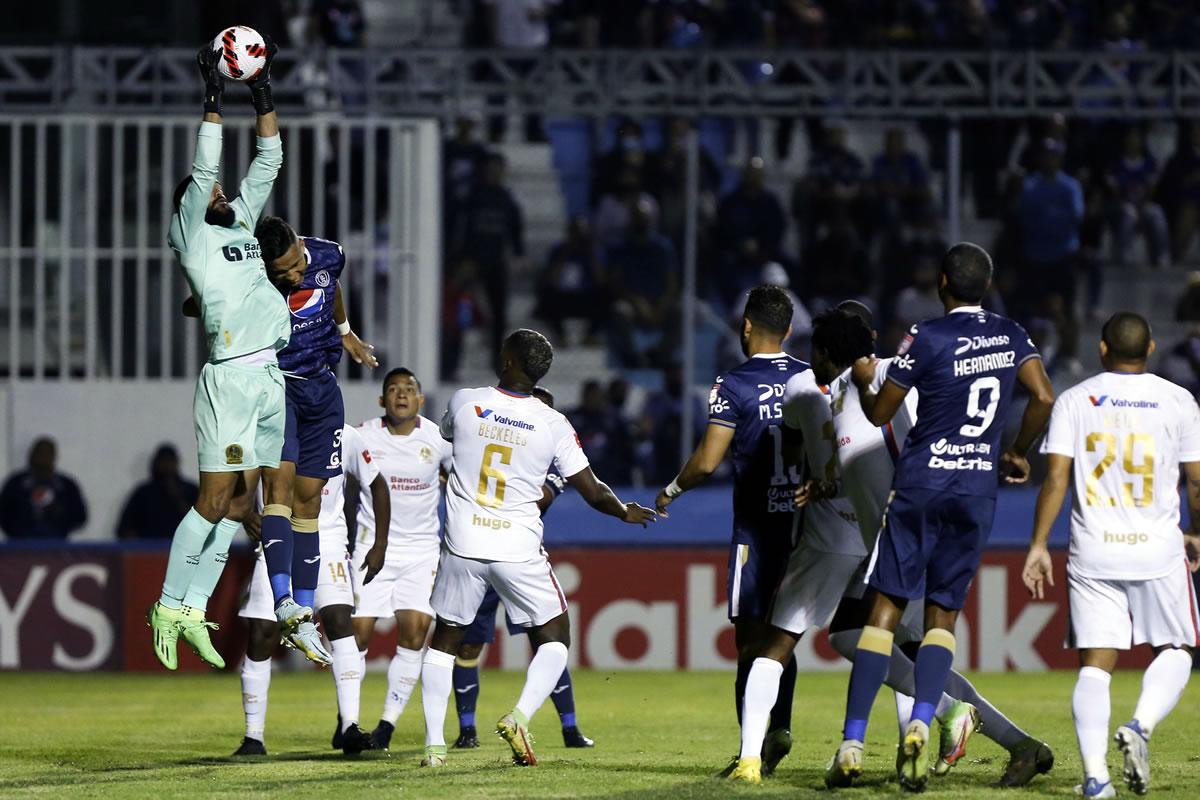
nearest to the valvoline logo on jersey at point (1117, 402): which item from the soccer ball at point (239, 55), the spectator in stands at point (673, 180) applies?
the soccer ball at point (239, 55)

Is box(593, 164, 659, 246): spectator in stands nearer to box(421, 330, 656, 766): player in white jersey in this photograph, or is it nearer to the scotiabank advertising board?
the scotiabank advertising board

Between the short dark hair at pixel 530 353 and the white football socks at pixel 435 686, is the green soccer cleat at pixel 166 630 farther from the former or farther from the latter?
the short dark hair at pixel 530 353

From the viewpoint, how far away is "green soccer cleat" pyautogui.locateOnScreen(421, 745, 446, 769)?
9031 mm

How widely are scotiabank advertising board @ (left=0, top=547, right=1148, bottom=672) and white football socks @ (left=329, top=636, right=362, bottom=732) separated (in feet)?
20.0

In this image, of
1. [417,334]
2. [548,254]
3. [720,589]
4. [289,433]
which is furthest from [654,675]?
[289,433]

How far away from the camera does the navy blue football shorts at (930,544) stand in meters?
7.82

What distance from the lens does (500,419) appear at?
8.89 m

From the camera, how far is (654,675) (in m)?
16.0

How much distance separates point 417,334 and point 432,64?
2496mm

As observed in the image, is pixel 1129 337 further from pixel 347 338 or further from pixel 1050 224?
pixel 1050 224

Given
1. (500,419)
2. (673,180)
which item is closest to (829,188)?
(673,180)

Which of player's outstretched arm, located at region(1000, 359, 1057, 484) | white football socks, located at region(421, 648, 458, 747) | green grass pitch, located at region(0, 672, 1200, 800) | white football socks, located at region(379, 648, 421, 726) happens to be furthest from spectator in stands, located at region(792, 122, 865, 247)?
player's outstretched arm, located at region(1000, 359, 1057, 484)

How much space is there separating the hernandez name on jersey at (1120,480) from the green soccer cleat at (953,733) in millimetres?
866

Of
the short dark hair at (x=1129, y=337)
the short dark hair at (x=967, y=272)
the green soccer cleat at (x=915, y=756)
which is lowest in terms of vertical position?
the green soccer cleat at (x=915, y=756)
